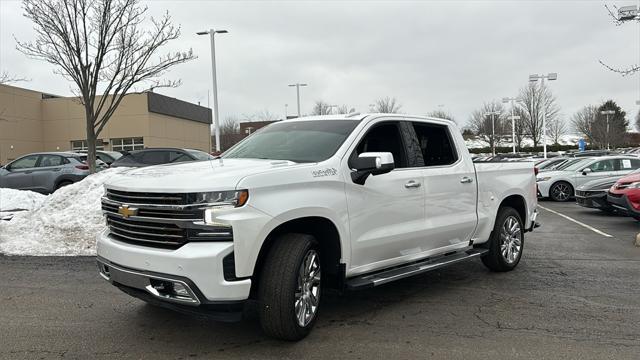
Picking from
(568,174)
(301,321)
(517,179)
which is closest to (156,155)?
(517,179)

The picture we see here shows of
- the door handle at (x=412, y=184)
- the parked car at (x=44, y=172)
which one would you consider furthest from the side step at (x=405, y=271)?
the parked car at (x=44, y=172)

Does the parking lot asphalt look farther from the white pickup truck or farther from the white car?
the white car

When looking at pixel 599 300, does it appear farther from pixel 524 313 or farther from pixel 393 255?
pixel 393 255

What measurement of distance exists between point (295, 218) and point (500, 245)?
3568 millimetres

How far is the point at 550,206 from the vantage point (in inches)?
630

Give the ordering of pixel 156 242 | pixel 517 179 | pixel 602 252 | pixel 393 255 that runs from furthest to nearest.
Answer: pixel 602 252, pixel 517 179, pixel 393 255, pixel 156 242

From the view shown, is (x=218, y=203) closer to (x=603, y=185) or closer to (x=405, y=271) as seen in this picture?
(x=405, y=271)

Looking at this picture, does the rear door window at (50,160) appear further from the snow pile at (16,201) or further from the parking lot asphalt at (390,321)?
the parking lot asphalt at (390,321)

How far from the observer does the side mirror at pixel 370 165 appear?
4539 mm

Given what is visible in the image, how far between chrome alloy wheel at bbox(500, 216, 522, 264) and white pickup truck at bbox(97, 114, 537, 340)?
0.55m

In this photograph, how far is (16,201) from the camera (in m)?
11.6

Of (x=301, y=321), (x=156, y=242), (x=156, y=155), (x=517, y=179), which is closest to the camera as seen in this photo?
(x=156, y=242)

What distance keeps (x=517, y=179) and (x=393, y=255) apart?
2.74m

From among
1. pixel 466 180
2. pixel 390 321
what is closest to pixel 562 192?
pixel 466 180
